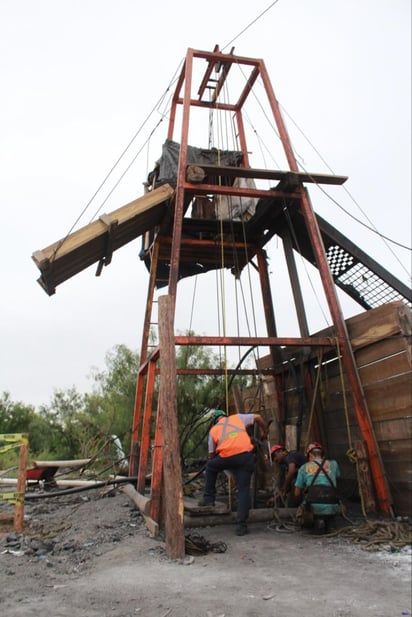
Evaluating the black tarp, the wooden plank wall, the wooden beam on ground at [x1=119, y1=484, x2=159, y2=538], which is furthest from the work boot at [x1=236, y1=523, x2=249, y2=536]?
the black tarp

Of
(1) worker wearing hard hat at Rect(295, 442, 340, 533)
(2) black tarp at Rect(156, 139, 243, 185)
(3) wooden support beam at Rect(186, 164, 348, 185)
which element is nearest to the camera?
(1) worker wearing hard hat at Rect(295, 442, 340, 533)

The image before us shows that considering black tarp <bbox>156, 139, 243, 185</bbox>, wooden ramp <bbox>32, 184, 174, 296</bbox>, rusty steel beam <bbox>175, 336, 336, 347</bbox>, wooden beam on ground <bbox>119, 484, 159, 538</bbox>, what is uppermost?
black tarp <bbox>156, 139, 243, 185</bbox>

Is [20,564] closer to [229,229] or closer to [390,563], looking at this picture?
[390,563]

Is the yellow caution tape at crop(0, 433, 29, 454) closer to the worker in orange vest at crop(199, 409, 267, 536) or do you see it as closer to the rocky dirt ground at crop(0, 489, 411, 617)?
the rocky dirt ground at crop(0, 489, 411, 617)

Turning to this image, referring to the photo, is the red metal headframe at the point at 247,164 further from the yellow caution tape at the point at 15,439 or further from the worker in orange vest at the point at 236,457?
the yellow caution tape at the point at 15,439

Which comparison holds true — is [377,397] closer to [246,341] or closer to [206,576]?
[246,341]

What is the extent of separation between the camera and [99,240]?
7.99m

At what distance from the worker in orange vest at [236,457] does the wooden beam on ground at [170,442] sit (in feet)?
3.06

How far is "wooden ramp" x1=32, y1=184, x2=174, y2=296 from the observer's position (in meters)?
7.39

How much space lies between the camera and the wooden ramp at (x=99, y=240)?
7395 mm

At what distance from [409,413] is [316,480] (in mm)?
1517

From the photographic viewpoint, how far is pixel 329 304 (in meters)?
7.20

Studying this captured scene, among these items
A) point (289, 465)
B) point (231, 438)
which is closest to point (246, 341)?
point (231, 438)

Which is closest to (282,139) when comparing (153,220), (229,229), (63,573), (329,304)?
(229,229)
